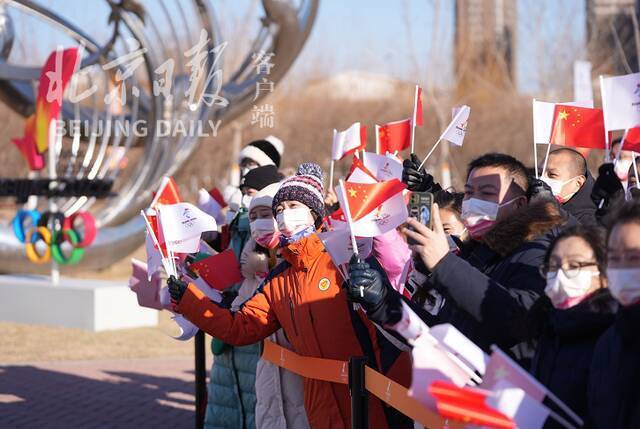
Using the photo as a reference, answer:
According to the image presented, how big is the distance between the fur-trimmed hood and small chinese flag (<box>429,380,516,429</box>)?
1089 millimetres

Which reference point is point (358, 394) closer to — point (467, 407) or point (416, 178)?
point (416, 178)

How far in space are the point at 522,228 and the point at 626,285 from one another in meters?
0.97

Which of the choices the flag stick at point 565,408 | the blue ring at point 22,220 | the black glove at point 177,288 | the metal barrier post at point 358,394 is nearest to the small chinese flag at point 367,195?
the metal barrier post at point 358,394

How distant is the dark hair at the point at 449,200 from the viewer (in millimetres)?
4594

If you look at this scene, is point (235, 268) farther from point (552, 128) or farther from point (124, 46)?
point (124, 46)

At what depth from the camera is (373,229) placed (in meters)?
3.60

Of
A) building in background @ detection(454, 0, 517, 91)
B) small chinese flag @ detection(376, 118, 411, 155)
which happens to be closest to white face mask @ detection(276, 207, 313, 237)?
small chinese flag @ detection(376, 118, 411, 155)

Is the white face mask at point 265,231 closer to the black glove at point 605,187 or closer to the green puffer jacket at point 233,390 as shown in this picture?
the green puffer jacket at point 233,390

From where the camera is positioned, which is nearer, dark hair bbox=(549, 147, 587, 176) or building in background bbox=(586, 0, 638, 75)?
dark hair bbox=(549, 147, 587, 176)

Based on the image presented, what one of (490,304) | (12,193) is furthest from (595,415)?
(12,193)

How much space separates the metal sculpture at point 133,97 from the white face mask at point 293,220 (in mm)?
8455

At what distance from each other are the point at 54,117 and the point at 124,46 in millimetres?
1788

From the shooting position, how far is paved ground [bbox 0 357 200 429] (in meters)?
7.42

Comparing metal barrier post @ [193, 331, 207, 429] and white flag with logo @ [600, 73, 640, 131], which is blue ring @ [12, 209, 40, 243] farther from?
white flag with logo @ [600, 73, 640, 131]
